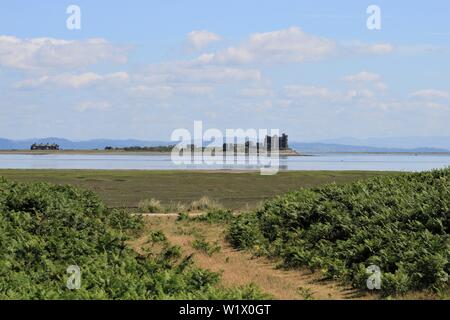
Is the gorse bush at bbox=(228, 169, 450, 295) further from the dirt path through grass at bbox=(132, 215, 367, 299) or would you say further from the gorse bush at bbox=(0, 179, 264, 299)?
the gorse bush at bbox=(0, 179, 264, 299)

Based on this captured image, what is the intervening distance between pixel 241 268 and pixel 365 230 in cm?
360

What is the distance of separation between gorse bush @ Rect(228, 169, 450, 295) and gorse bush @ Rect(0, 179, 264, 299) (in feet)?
10.9

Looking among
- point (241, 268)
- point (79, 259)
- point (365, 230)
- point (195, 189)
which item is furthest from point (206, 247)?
point (195, 189)

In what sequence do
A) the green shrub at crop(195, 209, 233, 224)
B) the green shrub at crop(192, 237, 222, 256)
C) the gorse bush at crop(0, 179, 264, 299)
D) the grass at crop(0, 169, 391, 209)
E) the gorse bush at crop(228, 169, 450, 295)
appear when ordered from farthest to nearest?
the grass at crop(0, 169, 391, 209) → the green shrub at crop(195, 209, 233, 224) → the green shrub at crop(192, 237, 222, 256) → the gorse bush at crop(228, 169, 450, 295) → the gorse bush at crop(0, 179, 264, 299)

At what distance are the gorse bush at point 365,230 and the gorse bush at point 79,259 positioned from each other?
3308mm

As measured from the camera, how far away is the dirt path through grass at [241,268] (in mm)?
14136

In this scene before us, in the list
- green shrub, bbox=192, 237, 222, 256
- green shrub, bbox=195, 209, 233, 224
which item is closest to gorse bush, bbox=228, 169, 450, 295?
green shrub, bbox=192, 237, 222, 256

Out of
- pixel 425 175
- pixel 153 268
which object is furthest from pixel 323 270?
pixel 425 175

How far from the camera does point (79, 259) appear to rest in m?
15.0

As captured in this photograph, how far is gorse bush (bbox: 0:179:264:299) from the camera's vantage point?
1148 centimetres

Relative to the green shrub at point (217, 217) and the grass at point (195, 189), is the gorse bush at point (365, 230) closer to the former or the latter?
the green shrub at point (217, 217)

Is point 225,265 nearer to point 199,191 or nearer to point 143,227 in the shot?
point 143,227

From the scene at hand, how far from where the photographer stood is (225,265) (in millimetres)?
17578
